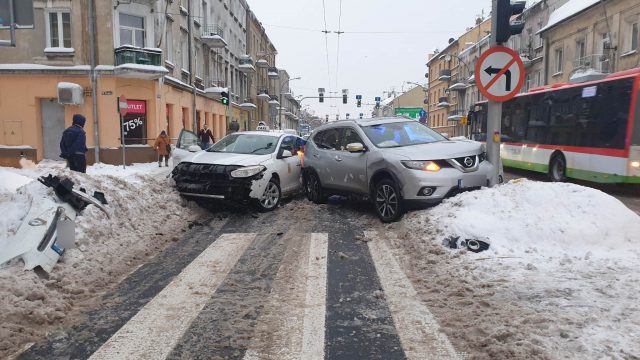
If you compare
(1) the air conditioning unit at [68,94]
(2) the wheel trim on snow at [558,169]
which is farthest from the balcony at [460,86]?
(1) the air conditioning unit at [68,94]

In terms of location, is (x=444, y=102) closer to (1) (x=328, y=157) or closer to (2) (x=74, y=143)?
(1) (x=328, y=157)

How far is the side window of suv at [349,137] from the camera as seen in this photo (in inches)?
347

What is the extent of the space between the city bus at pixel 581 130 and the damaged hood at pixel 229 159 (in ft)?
26.2

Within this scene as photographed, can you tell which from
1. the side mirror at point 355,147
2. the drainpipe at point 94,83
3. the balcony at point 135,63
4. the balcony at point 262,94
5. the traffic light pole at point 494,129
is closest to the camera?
the traffic light pole at point 494,129

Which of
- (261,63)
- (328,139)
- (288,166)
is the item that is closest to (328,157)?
(328,139)

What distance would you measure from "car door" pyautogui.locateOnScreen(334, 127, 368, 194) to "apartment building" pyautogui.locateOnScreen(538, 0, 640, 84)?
15.4 metres

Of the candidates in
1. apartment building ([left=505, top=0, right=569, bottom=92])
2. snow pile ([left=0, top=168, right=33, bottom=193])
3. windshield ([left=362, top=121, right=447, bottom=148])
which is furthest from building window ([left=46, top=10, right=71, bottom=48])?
apartment building ([left=505, top=0, right=569, bottom=92])

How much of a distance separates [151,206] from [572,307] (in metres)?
6.47

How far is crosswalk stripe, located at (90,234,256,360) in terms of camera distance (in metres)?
3.45

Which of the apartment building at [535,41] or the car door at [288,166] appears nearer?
the car door at [288,166]

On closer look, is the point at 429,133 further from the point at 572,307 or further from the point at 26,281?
the point at 26,281

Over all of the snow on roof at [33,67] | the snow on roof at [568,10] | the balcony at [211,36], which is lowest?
the snow on roof at [33,67]

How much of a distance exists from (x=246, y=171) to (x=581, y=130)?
923cm

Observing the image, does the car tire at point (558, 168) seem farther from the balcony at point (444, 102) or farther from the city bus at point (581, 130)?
the balcony at point (444, 102)
